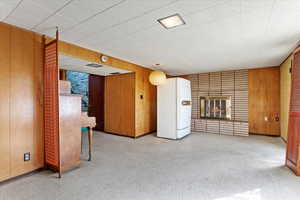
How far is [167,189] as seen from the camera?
7.02 feet

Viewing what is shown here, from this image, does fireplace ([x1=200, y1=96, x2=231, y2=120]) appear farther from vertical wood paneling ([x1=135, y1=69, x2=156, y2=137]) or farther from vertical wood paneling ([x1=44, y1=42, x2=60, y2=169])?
vertical wood paneling ([x1=44, y1=42, x2=60, y2=169])

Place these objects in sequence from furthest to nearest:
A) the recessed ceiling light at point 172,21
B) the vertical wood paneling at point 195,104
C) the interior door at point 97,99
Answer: the vertical wood paneling at point 195,104 < the interior door at point 97,99 < the recessed ceiling light at point 172,21

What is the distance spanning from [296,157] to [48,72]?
4788 mm

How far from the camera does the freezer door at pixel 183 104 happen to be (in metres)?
5.01

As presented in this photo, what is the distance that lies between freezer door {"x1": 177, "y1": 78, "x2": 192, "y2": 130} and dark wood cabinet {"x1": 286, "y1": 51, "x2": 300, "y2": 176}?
9.07 ft

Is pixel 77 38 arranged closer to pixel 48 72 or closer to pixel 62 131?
pixel 48 72

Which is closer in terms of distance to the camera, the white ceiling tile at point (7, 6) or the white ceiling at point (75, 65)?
the white ceiling tile at point (7, 6)

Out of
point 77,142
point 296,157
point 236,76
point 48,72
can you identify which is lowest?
point 296,157

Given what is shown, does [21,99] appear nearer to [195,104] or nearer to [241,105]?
[195,104]

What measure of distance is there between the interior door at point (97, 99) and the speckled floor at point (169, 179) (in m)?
2.86

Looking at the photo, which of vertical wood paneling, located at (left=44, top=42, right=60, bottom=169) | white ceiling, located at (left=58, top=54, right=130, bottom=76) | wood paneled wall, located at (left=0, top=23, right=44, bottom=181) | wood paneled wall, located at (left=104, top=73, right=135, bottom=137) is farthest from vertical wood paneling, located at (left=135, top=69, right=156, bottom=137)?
wood paneled wall, located at (left=0, top=23, right=44, bottom=181)

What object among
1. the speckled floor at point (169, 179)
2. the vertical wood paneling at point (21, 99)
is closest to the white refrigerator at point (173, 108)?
the speckled floor at point (169, 179)

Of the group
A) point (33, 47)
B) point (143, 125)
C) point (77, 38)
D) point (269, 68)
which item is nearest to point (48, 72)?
point (33, 47)

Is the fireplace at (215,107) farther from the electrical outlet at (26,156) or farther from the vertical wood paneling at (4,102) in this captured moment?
the vertical wood paneling at (4,102)
